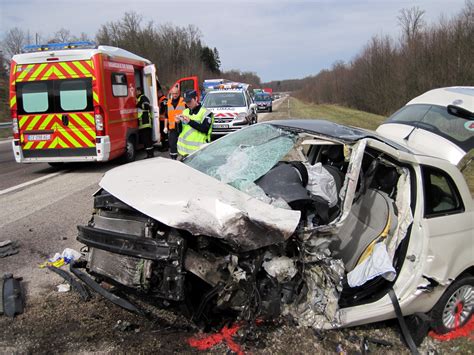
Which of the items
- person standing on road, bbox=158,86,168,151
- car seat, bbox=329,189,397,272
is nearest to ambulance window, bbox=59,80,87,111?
Answer: person standing on road, bbox=158,86,168,151

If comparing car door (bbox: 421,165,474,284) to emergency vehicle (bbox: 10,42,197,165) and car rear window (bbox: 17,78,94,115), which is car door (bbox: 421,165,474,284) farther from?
car rear window (bbox: 17,78,94,115)

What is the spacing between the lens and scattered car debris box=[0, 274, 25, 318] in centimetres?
323

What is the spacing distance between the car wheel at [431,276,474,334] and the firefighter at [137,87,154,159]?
27.6ft

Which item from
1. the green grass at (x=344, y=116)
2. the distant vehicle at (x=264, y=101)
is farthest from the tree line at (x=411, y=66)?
the distant vehicle at (x=264, y=101)

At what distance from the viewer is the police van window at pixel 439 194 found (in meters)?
3.14

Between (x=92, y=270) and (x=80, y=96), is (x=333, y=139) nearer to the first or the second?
(x=92, y=270)

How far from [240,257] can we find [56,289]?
6.61 feet

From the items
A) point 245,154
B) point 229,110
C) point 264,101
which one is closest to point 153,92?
point 229,110

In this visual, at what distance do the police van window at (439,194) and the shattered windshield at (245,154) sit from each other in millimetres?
1153

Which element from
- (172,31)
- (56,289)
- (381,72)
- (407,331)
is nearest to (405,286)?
(407,331)

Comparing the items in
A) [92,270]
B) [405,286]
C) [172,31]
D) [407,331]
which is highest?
[172,31]

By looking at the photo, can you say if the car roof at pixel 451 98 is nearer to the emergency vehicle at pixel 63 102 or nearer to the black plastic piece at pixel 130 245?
the black plastic piece at pixel 130 245

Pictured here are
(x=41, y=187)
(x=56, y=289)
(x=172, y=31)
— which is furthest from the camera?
(x=172, y=31)

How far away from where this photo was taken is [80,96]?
862cm
